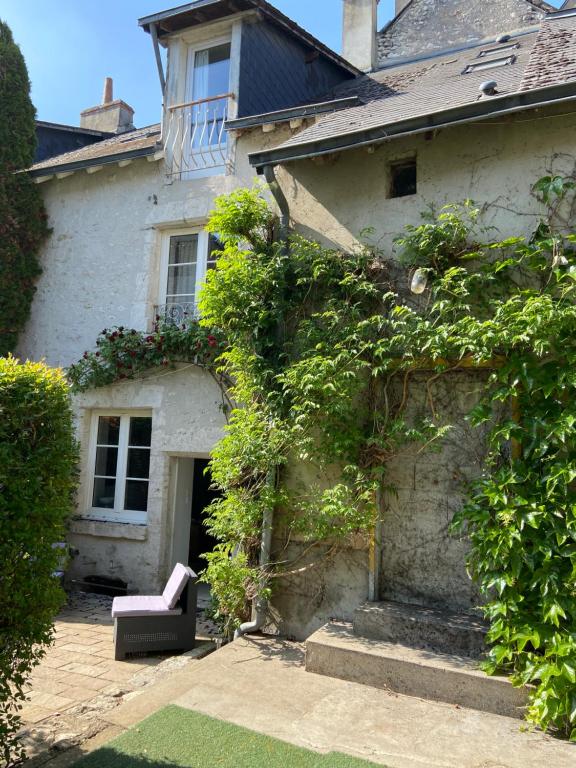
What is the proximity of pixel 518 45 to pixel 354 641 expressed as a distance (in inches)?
316

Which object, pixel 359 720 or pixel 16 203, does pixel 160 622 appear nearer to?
pixel 359 720

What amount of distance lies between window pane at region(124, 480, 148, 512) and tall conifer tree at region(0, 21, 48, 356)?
2886 millimetres

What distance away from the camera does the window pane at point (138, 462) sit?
801 cm

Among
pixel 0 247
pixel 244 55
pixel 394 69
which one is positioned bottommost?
pixel 0 247

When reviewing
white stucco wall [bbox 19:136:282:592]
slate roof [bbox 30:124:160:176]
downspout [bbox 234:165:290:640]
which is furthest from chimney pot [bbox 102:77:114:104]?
downspout [bbox 234:165:290:640]

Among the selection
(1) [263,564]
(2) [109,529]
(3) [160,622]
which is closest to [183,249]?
(2) [109,529]

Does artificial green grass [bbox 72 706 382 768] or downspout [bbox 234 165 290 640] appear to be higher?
downspout [bbox 234 165 290 640]

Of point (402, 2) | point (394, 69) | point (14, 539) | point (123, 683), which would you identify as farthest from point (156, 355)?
point (402, 2)

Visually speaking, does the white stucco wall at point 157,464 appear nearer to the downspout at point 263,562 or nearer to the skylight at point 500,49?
the downspout at point 263,562

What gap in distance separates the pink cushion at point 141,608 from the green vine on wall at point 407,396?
0.51 meters

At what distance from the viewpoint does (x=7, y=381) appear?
3301 millimetres

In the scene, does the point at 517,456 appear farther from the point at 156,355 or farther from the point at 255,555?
the point at 156,355

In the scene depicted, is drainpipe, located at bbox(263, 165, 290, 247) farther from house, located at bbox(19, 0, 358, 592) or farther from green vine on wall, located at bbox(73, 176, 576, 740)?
house, located at bbox(19, 0, 358, 592)

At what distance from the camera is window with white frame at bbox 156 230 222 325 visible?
304 inches
